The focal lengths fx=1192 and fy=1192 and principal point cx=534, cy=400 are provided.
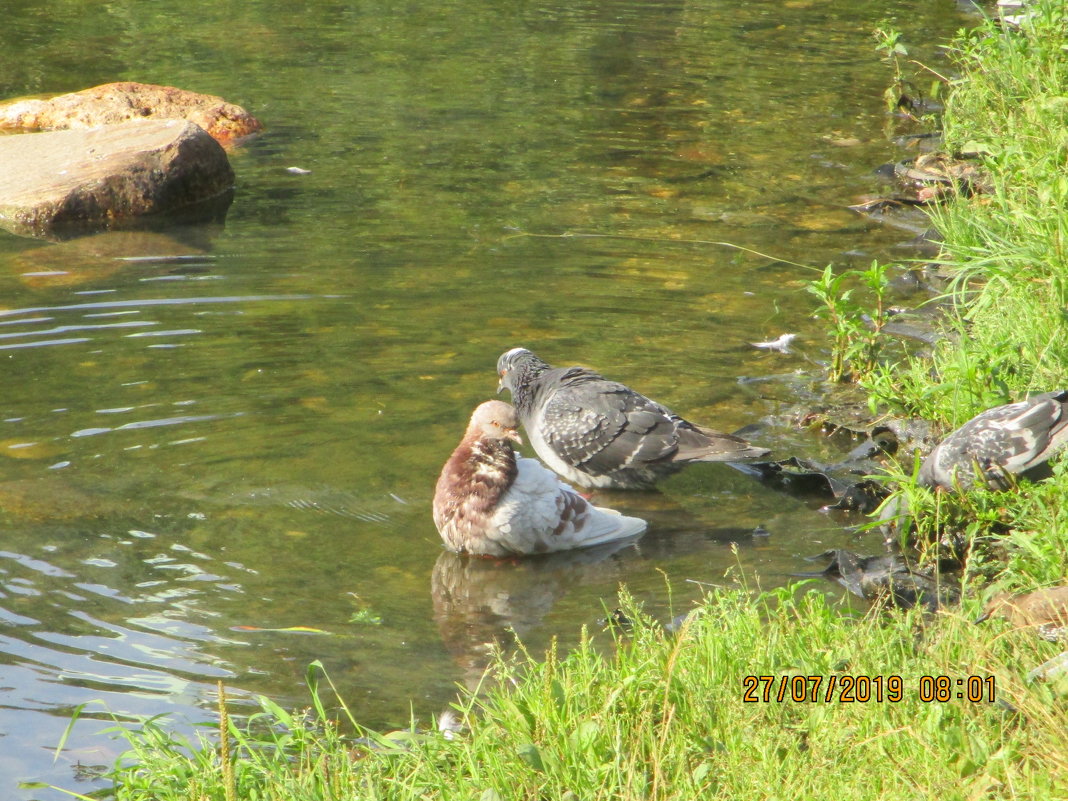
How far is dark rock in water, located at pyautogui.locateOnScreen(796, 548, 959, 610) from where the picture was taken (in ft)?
15.8

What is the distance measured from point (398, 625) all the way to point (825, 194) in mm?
7064

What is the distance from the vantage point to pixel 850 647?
3.78m

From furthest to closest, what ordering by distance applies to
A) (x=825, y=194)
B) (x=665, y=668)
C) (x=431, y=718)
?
(x=825, y=194) < (x=431, y=718) < (x=665, y=668)

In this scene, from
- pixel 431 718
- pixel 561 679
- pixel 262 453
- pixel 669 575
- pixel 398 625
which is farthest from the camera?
pixel 262 453

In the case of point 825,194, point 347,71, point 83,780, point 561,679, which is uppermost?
point 347,71

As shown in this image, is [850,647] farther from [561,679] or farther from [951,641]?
[561,679]

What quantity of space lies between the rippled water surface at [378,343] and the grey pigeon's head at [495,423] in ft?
1.50

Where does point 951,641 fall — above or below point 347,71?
below

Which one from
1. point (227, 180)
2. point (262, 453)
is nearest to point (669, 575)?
point (262, 453)

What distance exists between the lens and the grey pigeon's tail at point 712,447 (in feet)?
19.5

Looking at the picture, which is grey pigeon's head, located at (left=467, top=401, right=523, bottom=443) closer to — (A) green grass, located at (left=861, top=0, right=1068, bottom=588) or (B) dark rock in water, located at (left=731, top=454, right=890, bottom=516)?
(B) dark rock in water, located at (left=731, top=454, right=890, bottom=516)

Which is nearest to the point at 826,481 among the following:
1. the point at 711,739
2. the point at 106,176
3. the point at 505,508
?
the point at 505,508

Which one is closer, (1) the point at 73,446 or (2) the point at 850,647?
(2) the point at 850,647

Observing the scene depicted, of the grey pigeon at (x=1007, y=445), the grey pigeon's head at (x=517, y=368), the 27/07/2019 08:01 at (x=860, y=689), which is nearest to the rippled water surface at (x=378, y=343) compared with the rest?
the grey pigeon's head at (x=517, y=368)
